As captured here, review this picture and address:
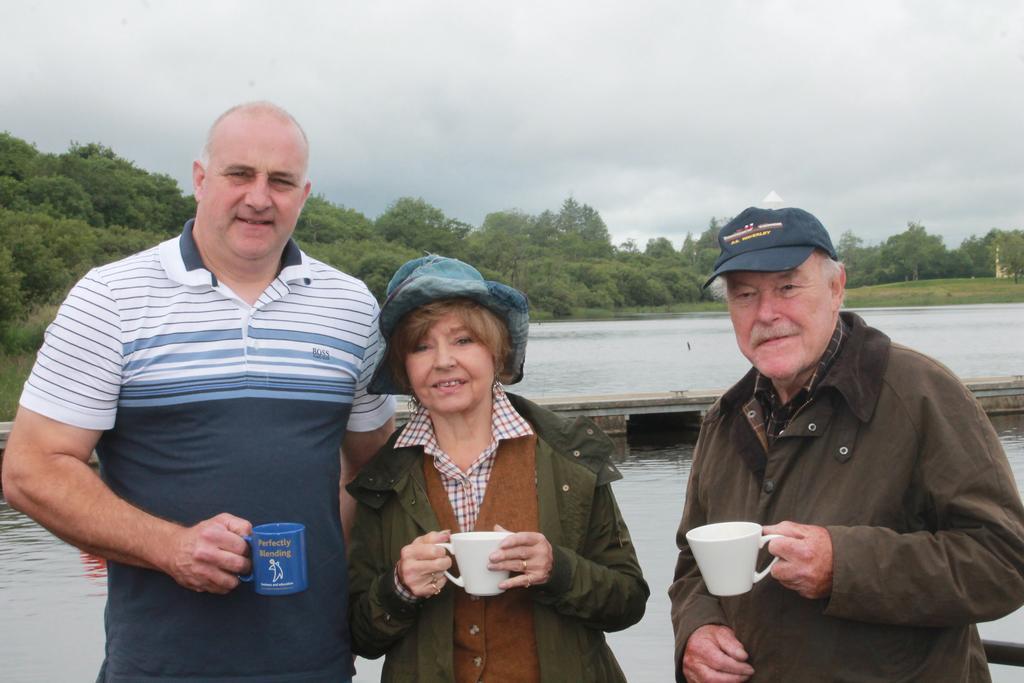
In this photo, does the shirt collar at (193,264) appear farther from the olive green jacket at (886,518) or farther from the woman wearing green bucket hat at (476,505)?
the olive green jacket at (886,518)

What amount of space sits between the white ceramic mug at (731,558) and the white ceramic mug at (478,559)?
17.2 inches

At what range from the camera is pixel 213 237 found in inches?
99.3

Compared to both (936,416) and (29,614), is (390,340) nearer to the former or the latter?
(936,416)

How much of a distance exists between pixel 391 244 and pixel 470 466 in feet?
286

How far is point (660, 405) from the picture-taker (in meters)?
18.1

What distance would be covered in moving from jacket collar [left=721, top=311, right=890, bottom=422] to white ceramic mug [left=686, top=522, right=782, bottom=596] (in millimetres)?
344

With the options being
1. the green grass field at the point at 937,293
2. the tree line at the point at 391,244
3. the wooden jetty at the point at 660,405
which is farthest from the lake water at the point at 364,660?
the green grass field at the point at 937,293

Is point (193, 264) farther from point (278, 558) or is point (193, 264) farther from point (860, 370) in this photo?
point (860, 370)

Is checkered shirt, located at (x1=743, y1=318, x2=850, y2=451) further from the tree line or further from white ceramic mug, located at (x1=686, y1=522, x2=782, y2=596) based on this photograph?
the tree line

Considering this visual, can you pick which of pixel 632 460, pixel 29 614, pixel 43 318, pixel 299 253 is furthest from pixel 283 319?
pixel 43 318

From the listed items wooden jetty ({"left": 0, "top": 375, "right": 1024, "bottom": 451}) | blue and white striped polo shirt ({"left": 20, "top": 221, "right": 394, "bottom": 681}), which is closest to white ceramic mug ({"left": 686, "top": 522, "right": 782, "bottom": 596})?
blue and white striped polo shirt ({"left": 20, "top": 221, "right": 394, "bottom": 681})

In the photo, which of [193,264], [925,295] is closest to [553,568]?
[193,264]

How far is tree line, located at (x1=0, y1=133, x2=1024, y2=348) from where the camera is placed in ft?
129

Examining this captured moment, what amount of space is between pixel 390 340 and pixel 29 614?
8075mm
